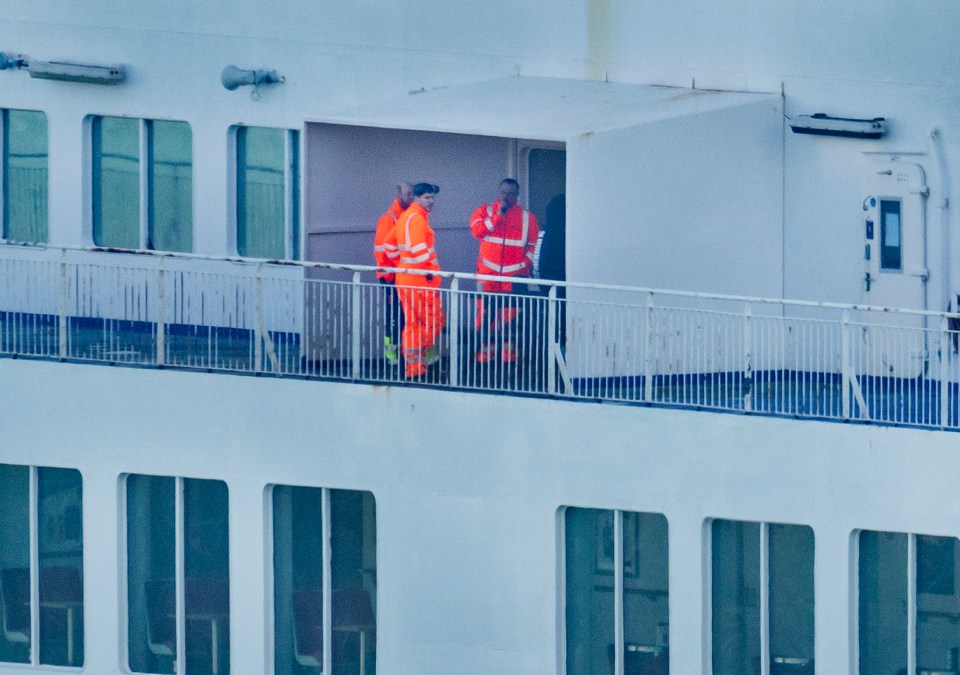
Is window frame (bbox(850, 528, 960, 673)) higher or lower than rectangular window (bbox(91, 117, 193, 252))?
lower

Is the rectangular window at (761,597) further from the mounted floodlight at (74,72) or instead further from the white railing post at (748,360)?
the mounted floodlight at (74,72)

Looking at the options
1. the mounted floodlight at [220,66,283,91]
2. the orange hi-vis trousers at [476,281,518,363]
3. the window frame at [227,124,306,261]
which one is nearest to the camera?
the orange hi-vis trousers at [476,281,518,363]

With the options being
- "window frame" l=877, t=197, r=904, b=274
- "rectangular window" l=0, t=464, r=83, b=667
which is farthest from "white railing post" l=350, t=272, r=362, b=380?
"window frame" l=877, t=197, r=904, b=274

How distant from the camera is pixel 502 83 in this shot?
69.7ft

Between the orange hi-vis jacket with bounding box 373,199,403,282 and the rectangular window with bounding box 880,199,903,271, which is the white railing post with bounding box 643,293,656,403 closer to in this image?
the orange hi-vis jacket with bounding box 373,199,403,282

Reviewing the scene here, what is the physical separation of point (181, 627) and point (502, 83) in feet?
18.6

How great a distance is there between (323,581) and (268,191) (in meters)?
4.64

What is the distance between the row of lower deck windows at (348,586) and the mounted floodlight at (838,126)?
A: 152 inches

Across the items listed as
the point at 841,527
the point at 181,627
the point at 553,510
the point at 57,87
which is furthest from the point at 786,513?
the point at 57,87

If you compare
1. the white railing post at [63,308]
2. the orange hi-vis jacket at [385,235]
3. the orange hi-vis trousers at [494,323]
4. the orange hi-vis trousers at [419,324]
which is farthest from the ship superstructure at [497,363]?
the orange hi-vis jacket at [385,235]

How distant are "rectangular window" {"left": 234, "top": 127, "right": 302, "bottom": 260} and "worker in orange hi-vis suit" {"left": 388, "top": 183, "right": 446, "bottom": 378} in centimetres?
267

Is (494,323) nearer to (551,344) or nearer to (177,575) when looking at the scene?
(551,344)

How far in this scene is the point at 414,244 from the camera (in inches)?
769

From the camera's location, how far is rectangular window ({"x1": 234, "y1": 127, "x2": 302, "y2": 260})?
73.1ft
